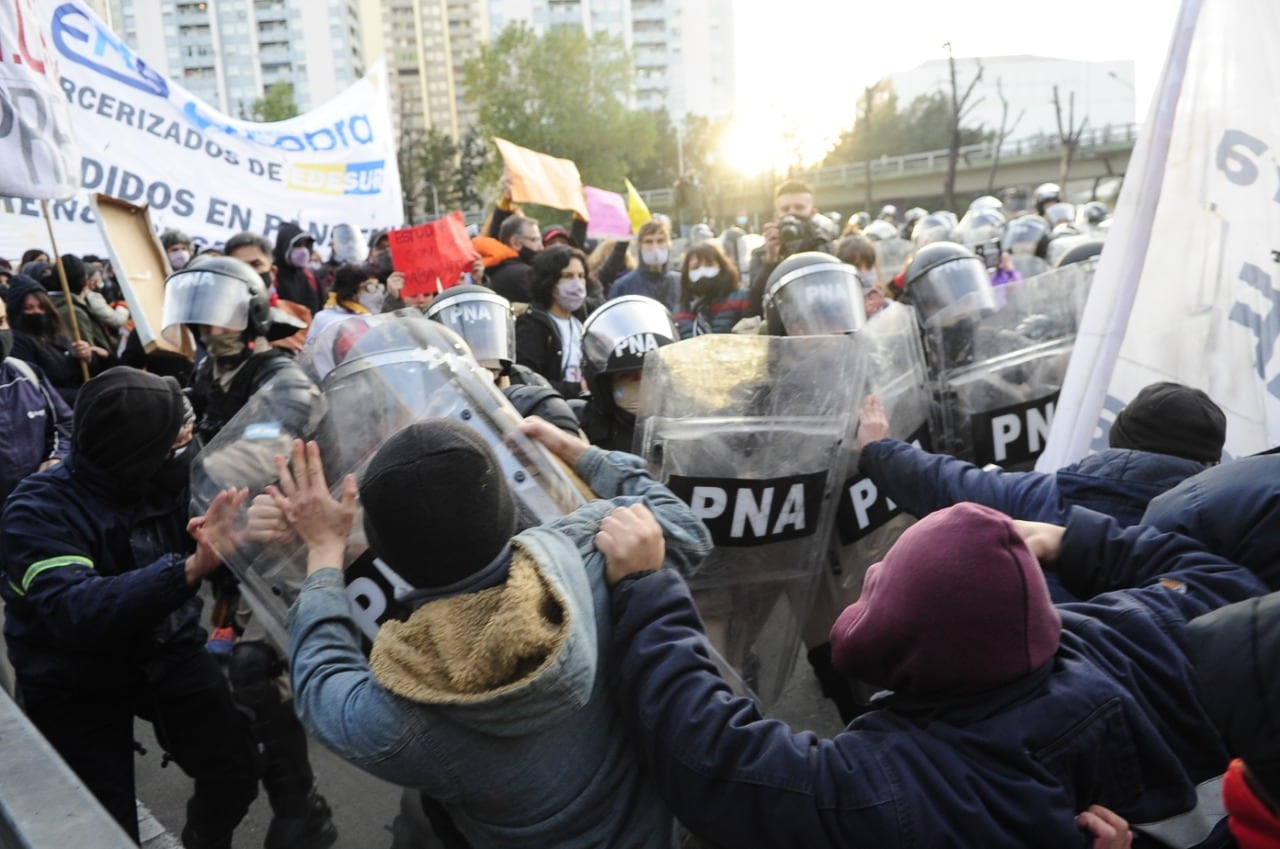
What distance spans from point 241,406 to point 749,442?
1781 millimetres

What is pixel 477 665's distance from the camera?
131 centimetres

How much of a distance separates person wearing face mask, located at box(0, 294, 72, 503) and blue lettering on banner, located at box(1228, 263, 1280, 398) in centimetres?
417

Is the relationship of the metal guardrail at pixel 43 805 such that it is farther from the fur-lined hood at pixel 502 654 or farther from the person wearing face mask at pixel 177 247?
the person wearing face mask at pixel 177 247

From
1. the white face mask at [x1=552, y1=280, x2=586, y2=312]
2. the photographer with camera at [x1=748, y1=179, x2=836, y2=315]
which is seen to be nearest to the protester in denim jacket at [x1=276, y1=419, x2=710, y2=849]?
the white face mask at [x1=552, y1=280, x2=586, y2=312]

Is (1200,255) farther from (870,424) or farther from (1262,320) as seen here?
(870,424)

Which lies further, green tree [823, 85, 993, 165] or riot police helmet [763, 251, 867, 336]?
green tree [823, 85, 993, 165]

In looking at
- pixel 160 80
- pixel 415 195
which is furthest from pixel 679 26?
pixel 160 80

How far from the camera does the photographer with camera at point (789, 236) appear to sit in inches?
210

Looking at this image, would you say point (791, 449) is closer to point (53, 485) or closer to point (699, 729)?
point (699, 729)

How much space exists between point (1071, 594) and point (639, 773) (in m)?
1.02

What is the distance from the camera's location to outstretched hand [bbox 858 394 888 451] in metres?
2.46

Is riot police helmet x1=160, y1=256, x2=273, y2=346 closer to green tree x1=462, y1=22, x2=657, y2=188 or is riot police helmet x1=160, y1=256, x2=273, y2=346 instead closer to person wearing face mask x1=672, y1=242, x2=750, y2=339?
person wearing face mask x1=672, y1=242, x2=750, y2=339

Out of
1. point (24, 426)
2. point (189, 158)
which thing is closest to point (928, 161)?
point (189, 158)

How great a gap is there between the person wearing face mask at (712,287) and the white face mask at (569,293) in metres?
1.03
